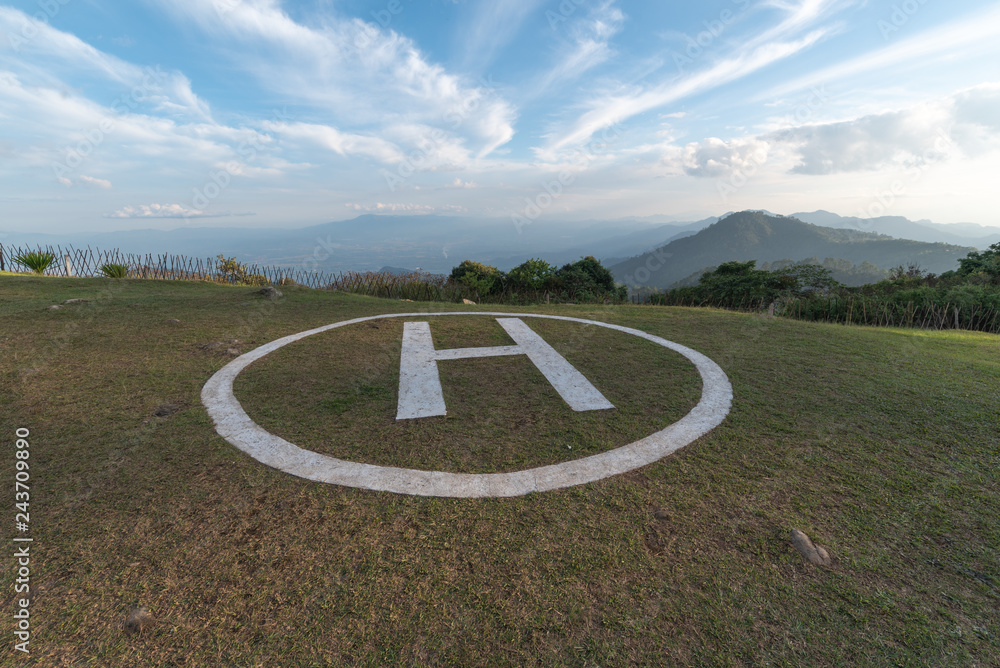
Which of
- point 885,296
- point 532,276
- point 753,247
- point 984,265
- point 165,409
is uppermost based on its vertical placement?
point 753,247

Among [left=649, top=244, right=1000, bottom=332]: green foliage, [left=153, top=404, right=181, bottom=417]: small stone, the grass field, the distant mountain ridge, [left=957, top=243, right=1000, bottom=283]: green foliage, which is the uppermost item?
the distant mountain ridge

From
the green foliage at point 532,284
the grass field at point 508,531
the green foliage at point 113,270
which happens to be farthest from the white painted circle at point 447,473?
the green foliage at point 532,284

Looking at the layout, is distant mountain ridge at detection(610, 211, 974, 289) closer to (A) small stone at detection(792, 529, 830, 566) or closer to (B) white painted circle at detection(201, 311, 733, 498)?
(B) white painted circle at detection(201, 311, 733, 498)

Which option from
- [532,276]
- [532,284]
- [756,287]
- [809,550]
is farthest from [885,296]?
[809,550]

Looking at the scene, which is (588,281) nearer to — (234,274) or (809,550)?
(234,274)

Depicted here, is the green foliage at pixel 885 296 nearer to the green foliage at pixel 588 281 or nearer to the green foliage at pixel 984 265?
the green foliage at pixel 984 265

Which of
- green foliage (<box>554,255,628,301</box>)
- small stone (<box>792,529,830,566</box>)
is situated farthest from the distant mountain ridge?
small stone (<box>792,529,830,566</box>)
